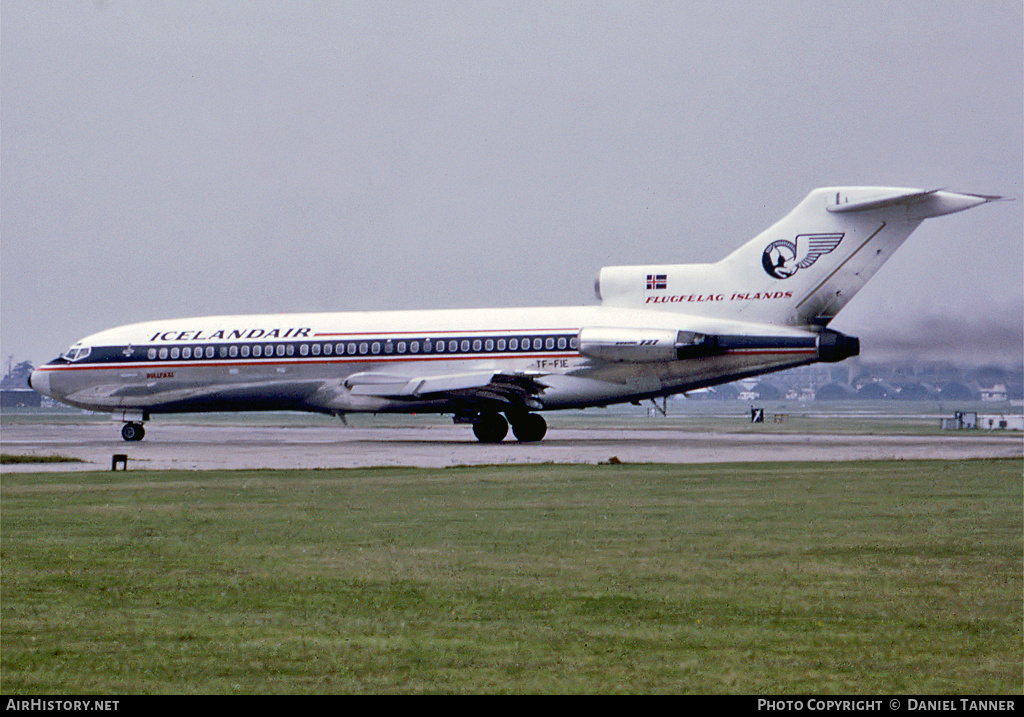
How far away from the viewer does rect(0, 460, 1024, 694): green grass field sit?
23.9 ft

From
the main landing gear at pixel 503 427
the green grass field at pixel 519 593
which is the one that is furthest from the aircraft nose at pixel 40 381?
the green grass field at pixel 519 593

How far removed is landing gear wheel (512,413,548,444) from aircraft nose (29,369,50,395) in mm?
17458

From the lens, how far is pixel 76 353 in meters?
44.1

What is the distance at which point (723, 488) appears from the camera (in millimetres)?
19203

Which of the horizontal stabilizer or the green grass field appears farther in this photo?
the horizontal stabilizer

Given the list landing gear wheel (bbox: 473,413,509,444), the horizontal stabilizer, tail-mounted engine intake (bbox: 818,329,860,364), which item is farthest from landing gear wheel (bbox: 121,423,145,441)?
the horizontal stabilizer

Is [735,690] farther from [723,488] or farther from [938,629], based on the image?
[723,488]

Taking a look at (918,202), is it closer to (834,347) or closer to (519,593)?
(834,347)

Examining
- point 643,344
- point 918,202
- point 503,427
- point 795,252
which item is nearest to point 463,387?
point 503,427

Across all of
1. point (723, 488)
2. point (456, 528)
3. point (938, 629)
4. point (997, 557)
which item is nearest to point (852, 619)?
point (938, 629)

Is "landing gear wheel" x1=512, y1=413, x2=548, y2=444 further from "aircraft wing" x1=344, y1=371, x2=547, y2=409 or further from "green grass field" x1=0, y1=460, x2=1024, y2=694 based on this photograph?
"green grass field" x1=0, y1=460, x2=1024, y2=694

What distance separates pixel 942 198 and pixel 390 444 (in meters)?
17.6

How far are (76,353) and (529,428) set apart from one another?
656 inches

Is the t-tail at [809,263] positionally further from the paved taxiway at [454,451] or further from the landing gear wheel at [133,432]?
the landing gear wheel at [133,432]
